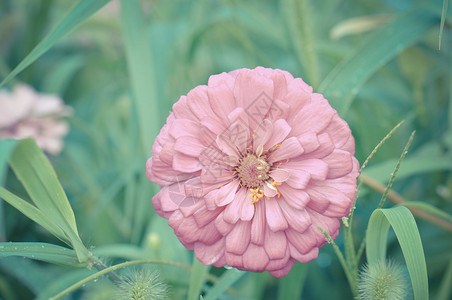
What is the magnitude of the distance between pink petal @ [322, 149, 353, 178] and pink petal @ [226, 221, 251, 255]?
0.24 feet

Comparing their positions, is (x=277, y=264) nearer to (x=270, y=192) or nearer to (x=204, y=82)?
(x=270, y=192)

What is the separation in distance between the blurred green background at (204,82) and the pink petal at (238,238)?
0.40 feet

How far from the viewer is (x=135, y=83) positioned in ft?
1.69

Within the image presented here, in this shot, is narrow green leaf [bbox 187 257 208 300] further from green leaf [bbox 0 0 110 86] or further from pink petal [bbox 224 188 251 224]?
green leaf [bbox 0 0 110 86]

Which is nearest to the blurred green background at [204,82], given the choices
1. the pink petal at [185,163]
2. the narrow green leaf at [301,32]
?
the narrow green leaf at [301,32]

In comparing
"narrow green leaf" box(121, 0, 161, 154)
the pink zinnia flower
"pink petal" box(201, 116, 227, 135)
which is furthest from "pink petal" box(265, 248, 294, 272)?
"narrow green leaf" box(121, 0, 161, 154)

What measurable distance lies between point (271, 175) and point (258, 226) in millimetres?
44

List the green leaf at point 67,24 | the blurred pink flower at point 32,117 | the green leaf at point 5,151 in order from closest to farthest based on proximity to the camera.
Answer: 1. the green leaf at point 5,151
2. the green leaf at point 67,24
3. the blurred pink flower at point 32,117

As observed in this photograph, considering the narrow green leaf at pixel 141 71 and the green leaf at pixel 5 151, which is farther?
the narrow green leaf at pixel 141 71

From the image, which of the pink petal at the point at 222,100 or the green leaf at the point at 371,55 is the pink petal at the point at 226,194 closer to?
the pink petal at the point at 222,100

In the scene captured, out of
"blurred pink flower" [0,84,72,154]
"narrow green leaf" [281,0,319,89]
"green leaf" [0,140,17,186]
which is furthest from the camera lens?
"blurred pink flower" [0,84,72,154]

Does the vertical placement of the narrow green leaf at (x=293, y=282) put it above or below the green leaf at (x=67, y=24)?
below

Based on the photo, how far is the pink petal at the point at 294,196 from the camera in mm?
285

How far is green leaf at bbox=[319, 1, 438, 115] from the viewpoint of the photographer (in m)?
0.43
